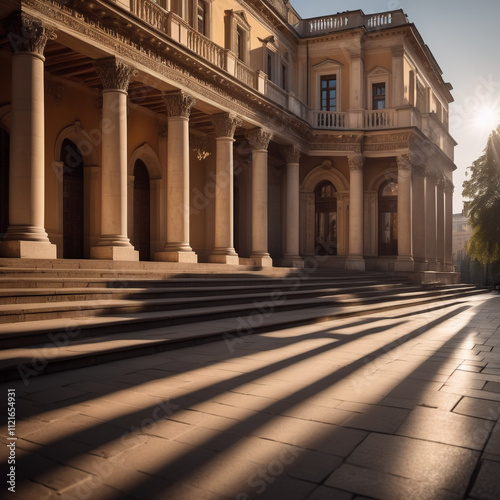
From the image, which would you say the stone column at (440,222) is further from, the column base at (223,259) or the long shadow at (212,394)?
the long shadow at (212,394)

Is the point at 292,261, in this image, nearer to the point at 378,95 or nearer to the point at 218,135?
the point at 218,135

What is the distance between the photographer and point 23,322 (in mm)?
7504

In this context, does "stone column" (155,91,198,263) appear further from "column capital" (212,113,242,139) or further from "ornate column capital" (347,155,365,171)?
"ornate column capital" (347,155,365,171)

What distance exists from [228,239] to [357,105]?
12374mm

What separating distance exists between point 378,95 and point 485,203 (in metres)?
14.4

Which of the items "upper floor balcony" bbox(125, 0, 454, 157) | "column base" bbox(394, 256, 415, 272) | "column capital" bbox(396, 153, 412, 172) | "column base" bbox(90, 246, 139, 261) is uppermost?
"upper floor balcony" bbox(125, 0, 454, 157)

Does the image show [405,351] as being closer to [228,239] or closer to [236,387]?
[236,387]

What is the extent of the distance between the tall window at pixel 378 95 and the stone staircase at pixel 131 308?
1434 centimetres

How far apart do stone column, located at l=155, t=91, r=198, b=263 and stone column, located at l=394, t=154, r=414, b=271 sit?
13.5 meters

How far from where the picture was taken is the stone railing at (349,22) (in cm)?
2681

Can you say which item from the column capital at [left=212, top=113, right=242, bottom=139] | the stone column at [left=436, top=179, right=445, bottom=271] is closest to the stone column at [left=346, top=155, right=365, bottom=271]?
the stone column at [left=436, top=179, right=445, bottom=271]

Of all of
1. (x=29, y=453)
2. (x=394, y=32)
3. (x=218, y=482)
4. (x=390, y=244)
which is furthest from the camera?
(x=390, y=244)

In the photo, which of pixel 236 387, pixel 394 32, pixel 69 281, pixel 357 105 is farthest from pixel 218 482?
pixel 394 32

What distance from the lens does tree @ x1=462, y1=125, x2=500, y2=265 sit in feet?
117
